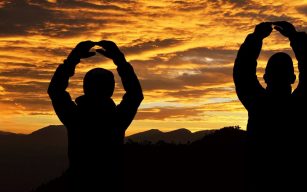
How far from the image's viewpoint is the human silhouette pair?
7.79 meters

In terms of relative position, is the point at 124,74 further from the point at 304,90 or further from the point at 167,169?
the point at 167,169

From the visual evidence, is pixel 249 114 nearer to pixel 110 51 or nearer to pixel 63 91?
pixel 110 51

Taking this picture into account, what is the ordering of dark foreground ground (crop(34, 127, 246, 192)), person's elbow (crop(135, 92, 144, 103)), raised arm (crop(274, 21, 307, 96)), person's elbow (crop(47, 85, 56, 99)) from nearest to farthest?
1. raised arm (crop(274, 21, 307, 96))
2. person's elbow (crop(47, 85, 56, 99))
3. person's elbow (crop(135, 92, 144, 103))
4. dark foreground ground (crop(34, 127, 246, 192))

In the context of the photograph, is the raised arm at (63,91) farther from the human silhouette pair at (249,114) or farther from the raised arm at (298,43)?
the raised arm at (298,43)

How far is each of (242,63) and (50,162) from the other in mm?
163942

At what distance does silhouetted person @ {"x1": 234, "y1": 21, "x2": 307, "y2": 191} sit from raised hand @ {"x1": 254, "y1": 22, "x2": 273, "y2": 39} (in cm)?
1

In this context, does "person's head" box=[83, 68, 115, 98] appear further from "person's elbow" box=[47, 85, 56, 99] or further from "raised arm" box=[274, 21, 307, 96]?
"raised arm" box=[274, 21, 307, 96]

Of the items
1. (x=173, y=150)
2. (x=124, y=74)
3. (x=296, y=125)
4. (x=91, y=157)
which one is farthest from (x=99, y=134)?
(x=173, y=150)

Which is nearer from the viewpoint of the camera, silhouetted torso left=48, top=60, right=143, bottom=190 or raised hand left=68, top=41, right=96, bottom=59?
raised hand left=68, top=41, right=96, bottom=59

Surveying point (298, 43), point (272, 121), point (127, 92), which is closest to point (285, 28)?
point (298, 43)

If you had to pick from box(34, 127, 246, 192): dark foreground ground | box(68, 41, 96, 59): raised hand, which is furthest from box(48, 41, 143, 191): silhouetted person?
box(34, 127, 246, 192): dark foreground ground

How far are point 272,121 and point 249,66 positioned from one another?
32.7 inches

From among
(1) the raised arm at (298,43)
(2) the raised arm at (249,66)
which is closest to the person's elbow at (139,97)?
(2) the raised arm at (249,66)

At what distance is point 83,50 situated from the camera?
7.69 metres
